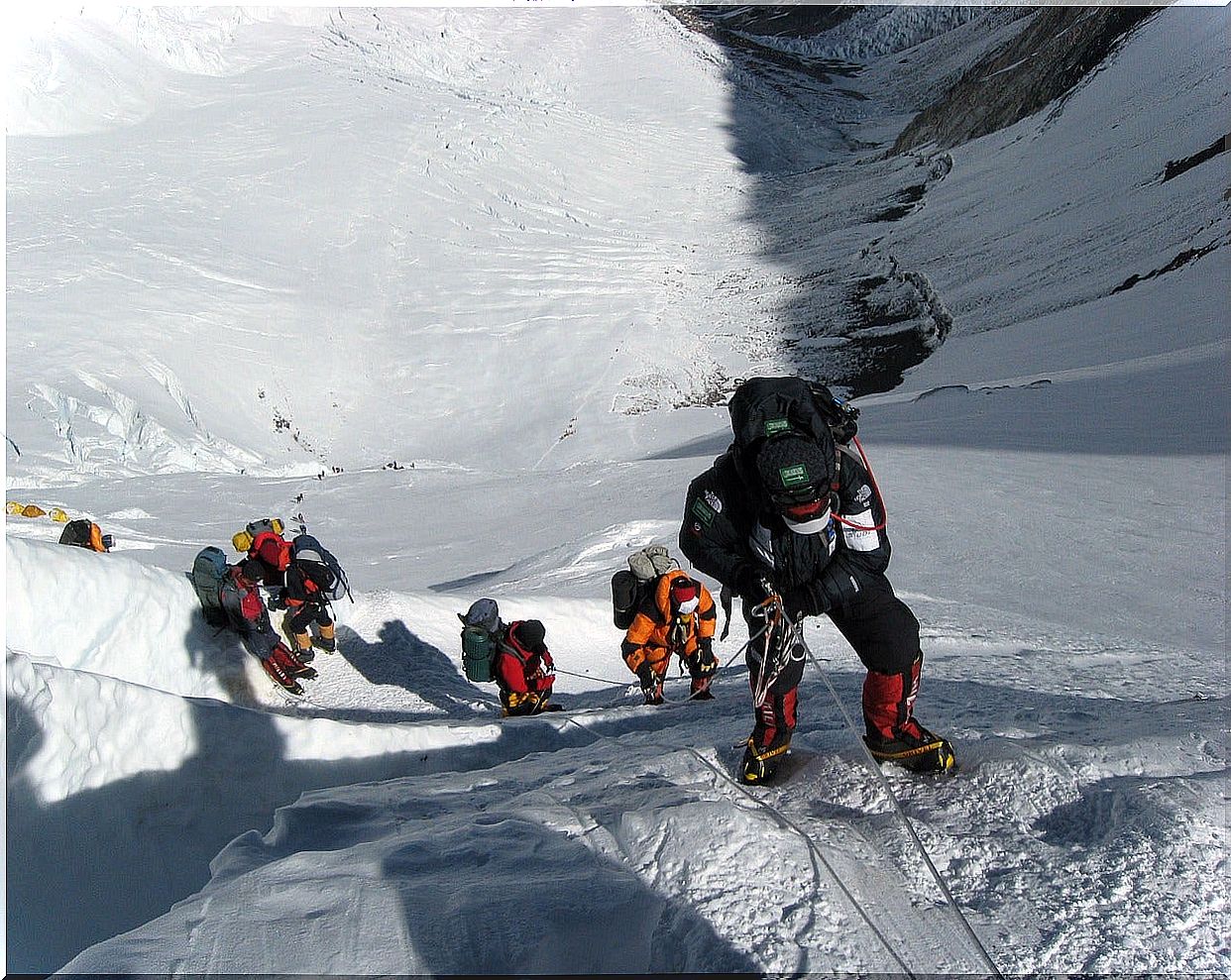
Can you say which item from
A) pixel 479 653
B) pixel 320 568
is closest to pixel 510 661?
pixel 479 653

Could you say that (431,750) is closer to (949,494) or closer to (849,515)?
(849,515)

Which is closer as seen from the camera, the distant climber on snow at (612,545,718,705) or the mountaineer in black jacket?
the mountaineer in black jacket

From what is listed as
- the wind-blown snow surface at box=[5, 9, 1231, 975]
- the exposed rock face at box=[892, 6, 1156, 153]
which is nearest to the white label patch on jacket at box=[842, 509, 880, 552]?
the wind-blown snow surface at box=[5, 9, 1231, 975]

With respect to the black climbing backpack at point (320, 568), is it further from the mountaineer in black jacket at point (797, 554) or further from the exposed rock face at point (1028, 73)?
the exposed rock face at point (1028, 73)

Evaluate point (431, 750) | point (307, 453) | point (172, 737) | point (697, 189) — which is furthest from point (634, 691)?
point (697, 189)

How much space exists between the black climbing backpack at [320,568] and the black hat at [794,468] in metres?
3.72

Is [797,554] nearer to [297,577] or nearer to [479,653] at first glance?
[479,653]

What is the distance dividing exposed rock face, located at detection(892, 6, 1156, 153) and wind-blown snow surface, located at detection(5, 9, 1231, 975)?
57.2 inches

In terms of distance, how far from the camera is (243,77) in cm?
3794

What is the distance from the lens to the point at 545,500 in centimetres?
1302

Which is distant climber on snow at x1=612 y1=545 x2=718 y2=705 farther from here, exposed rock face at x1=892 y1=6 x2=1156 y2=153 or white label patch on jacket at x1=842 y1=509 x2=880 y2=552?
exposed rock face at x1=892 y1=6 x2=1156 y2=153

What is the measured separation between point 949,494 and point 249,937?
333 inches

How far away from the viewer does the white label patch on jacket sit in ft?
9.60

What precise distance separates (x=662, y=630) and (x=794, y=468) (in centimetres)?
275
